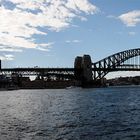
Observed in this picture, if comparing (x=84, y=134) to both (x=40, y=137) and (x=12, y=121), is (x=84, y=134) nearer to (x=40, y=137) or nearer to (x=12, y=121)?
(x=40, y=137)

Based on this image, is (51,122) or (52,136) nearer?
(52,136)

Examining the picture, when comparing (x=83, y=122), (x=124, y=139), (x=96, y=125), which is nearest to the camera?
(x=124, y=139)

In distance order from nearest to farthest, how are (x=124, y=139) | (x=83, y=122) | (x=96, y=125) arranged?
(x=124, y=139), (x=96, y=125), (x=83, y=122)

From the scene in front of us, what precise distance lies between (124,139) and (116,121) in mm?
11106

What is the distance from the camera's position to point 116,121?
4438cm

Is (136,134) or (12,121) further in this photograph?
(12,121)

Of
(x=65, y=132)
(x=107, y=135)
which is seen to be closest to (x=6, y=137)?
(x=65, y=132)

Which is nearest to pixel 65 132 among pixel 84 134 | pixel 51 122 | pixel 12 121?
pixel 84 134

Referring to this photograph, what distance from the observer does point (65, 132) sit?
3697cm

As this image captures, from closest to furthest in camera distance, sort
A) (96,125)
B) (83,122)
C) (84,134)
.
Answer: (84,134) → (96,125) → (83,122)

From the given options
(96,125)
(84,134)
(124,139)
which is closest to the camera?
(124,139)

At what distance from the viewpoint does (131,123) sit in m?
42.0

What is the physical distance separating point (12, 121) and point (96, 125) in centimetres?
907

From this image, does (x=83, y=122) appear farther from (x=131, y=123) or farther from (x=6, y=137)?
(x=6, y=137)
